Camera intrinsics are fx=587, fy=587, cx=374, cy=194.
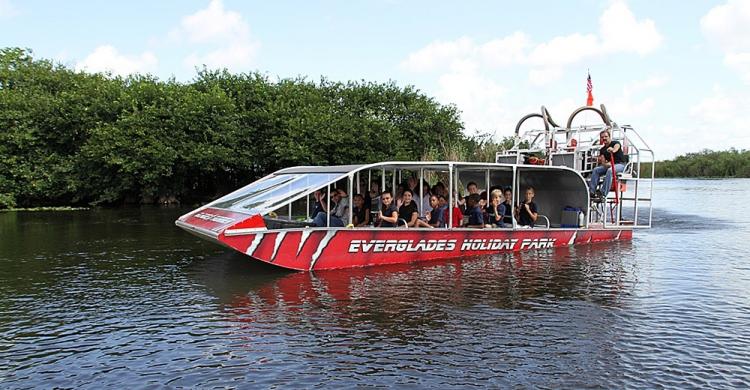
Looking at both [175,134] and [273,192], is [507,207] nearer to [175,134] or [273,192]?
[273,192]

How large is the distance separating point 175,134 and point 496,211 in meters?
25.1

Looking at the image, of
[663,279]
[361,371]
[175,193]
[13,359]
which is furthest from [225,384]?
[175,193]

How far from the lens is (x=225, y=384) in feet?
20.2

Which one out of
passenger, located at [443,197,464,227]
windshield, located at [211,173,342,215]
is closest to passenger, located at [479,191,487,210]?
passenger, located at [443,197,464,227]

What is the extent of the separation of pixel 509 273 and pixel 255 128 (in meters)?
26.9

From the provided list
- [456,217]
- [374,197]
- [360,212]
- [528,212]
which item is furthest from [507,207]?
[360,212]

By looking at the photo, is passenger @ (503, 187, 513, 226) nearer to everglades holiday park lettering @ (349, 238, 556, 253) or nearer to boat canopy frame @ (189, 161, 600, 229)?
boat canopy frame @ (189, 161, 600, 229)

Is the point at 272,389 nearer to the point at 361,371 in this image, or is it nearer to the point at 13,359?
the point at 361,371

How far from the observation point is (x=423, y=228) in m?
12.8

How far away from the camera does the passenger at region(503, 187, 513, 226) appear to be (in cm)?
1476

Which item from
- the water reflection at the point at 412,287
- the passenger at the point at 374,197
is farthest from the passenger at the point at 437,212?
the passenger at the point at 374,197

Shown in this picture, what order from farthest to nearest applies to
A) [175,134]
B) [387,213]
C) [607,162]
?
[175,134] → [607,162] → [387,213]

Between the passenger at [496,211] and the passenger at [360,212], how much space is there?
9.81ft

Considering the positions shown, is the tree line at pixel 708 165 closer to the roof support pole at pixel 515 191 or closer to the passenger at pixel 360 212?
the roof support pole at pixel 515 191
